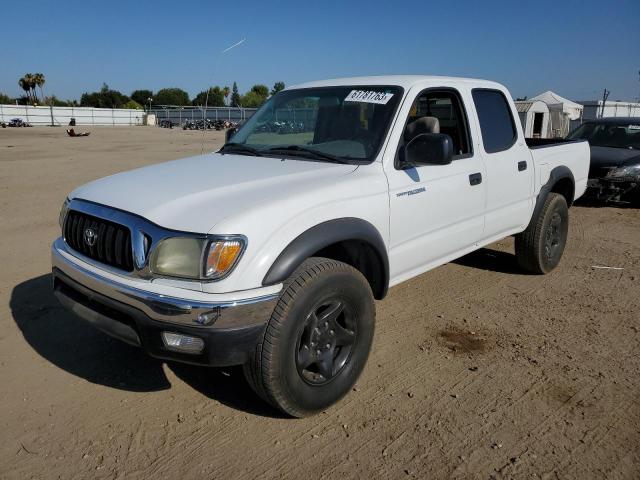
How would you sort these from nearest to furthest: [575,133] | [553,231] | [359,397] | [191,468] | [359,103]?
[191,468], [359,397], [359,103], [553,231], [575,133]

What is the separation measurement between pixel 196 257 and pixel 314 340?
0.84m

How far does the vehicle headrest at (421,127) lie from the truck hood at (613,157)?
685cm

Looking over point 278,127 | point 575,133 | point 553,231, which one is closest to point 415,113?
point 278,127

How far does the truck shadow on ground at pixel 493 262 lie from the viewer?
5.62 metres

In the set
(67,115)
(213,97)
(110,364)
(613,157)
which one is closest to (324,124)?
(110,364)

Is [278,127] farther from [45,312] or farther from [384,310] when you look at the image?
[45,312]

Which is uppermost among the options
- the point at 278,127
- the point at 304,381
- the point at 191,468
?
the point at 278,127

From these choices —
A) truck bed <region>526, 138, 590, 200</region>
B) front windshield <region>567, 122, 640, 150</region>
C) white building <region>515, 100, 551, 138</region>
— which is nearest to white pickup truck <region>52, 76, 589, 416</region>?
truck bed <region>526, 138, 590, 200</region>

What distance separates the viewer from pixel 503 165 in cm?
437

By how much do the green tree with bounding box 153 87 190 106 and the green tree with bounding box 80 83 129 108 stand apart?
289 inches

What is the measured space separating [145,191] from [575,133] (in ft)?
34.2

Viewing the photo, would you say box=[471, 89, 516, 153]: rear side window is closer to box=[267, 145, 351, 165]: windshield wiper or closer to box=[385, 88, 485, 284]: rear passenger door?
box=[385, 88, 485, 284]: rear passenger door

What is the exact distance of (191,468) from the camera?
2543 millimetres

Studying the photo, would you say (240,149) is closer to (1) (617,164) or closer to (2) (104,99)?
(1) (617,164)
